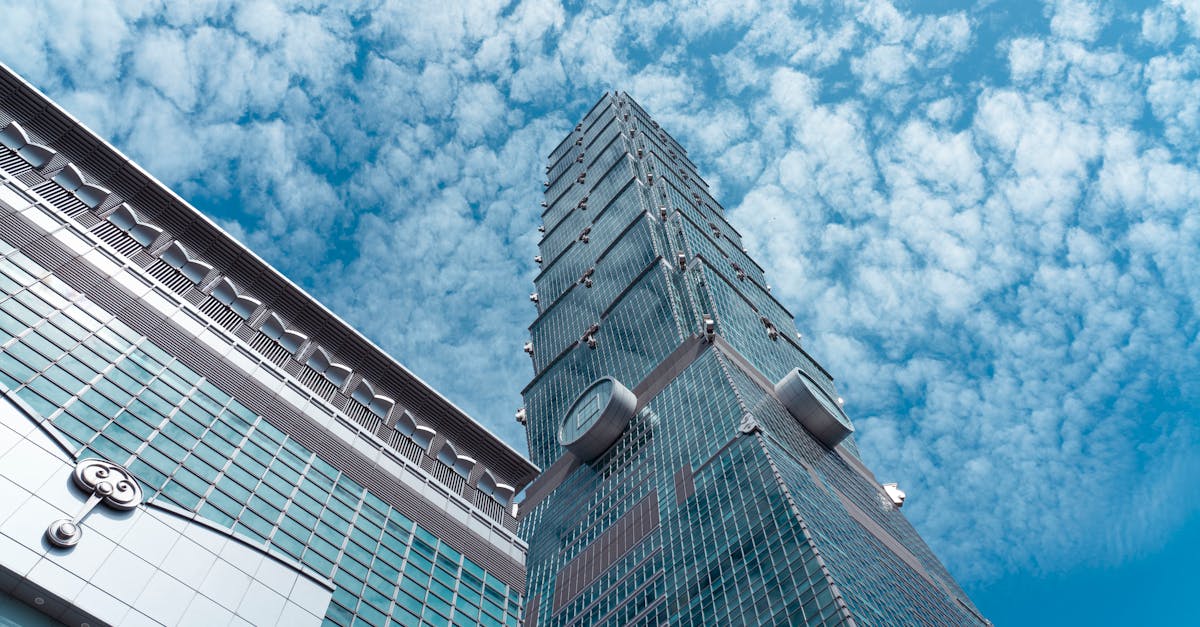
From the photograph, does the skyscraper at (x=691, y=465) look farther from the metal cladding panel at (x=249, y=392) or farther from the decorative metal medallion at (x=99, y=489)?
the decorative metal medallion at (x=99, y=489)

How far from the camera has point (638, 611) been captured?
213ft

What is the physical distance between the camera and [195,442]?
111ft

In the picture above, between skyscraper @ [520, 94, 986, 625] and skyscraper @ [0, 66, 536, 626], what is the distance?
18634 millimetres

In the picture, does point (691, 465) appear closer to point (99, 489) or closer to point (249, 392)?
point (249, 392)

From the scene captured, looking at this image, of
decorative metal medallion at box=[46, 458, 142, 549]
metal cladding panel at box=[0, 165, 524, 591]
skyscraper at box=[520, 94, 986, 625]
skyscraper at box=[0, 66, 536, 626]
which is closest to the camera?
decorative metal medallion at box=[46, 458, 142, 549]

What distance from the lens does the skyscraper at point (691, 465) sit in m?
59.6

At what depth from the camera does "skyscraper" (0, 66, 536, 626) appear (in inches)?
1054

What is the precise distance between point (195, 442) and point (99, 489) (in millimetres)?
6354

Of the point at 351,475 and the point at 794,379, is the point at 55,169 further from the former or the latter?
the point at 794,379

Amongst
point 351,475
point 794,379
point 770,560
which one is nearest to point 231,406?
point 351,475

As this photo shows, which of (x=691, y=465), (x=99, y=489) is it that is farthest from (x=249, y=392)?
(x=691, y=465)

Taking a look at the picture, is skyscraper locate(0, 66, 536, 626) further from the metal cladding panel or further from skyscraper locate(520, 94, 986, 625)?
skyscraper locate(520, 94, 986, 625)

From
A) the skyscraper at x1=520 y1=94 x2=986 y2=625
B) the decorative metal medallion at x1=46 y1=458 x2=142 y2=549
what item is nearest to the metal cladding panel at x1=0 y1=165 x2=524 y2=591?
the decorative metal medallion at x1=46 y1=458 x2=142 y2=549

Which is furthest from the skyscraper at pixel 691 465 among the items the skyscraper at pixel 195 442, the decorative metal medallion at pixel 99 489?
the decorative metal medallion at pixel 99 489
